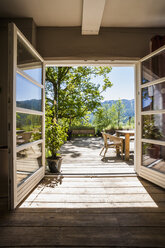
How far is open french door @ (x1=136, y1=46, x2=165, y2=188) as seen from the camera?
8.93 ft

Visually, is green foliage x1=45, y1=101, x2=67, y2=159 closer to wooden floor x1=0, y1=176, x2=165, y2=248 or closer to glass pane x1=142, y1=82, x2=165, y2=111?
wooden floor x1=0, y1=176, x2=165, y2=248

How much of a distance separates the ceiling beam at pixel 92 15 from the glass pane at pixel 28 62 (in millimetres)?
1029

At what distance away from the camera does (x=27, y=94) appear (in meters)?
2.43

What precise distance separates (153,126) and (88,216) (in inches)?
73.3

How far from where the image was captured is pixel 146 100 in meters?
3.04

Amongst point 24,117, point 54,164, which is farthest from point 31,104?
point 54,164

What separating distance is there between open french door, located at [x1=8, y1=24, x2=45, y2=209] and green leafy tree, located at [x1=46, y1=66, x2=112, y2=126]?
4281mm

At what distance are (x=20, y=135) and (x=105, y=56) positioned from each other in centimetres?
214

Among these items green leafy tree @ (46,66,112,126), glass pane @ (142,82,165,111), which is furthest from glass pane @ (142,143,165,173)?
green leafy tree @ (46,66,112,126)

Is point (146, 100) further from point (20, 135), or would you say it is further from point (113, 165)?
point (20, 135)

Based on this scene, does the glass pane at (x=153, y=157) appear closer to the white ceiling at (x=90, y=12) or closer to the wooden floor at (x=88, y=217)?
the wooden floor at (x=88, y=217)

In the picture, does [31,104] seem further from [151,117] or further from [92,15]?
[151,117]

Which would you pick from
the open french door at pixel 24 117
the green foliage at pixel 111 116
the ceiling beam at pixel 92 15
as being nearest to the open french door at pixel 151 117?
the ceiling beam at pixel 92 15

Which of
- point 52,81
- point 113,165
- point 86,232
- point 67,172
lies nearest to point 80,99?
point 52,81
